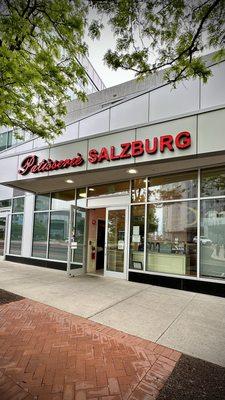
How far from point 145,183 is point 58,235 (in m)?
4.66

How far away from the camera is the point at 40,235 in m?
12.2

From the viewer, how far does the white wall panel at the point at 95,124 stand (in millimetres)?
8711

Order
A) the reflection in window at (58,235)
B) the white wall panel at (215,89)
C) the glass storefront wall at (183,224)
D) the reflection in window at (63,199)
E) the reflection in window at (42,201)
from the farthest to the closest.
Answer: the reflection in window at (42,201) → the reflection in window at (63,199) → the reflection in window at (58,235) → the glass storefront wall at (183,224) → the white wall panel at (215,89)

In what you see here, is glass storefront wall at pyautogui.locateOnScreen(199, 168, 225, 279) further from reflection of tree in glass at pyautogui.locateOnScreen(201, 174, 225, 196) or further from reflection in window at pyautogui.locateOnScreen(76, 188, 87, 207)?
reflection in window at pyautogui.locateOnScreen(76, 188, 87, 207)

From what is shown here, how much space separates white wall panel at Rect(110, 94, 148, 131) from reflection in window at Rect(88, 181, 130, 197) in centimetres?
215

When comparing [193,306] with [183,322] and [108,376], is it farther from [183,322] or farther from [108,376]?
[108,376]

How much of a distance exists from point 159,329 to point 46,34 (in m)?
7.05

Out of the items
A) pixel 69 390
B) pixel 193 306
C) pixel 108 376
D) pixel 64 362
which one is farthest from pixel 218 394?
pixel 193 306

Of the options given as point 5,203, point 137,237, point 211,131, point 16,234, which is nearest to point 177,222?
point 137,237

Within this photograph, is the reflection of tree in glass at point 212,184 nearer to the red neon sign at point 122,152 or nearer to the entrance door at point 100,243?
the red neon sign at point 122,152

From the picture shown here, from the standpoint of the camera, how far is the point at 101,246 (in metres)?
11.6

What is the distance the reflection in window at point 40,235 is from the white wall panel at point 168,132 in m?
6.50

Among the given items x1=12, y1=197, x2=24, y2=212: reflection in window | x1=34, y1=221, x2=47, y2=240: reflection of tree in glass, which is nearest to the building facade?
x1=34, y1=221, x2=47, y2=240: reflection of tree in glass

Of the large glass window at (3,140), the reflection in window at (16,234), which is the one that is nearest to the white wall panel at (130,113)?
the reflection in window at (16,234)
